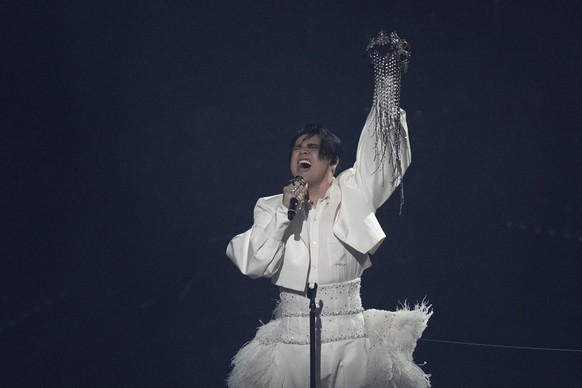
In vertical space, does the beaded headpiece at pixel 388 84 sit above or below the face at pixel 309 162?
above

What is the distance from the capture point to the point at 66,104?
2787 millimetres

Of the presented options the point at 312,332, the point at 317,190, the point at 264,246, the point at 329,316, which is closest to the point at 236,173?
the point at 317,190

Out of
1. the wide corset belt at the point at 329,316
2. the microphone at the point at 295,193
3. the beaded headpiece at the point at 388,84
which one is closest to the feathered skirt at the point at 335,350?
the wide corset belt at the point at 329,316

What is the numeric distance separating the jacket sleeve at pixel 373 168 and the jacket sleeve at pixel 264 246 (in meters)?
0.25

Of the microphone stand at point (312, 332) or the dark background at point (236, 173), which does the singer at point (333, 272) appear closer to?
the microphone stand at point (312, 332)

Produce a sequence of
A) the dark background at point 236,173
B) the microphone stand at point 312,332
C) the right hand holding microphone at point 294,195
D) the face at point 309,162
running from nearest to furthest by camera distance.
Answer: the microphone stand at point 312,332
the right hand holding microphone at point 294,195
the face at point 309,162
the dark background at point 236,173

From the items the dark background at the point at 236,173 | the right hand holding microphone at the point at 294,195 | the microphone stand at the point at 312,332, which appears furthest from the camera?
the dark background at the point at 236,173

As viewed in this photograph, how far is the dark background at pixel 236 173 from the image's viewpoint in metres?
2.71

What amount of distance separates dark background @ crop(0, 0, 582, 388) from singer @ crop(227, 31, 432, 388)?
2.38 feet

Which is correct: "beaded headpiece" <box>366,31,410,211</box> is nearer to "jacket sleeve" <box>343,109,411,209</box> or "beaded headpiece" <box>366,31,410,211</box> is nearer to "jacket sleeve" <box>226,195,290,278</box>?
"jacket sleeve" <box>343,109,411,209</box>

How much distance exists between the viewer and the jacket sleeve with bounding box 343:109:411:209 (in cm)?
201

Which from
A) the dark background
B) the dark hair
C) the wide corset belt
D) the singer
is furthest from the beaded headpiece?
the dark background

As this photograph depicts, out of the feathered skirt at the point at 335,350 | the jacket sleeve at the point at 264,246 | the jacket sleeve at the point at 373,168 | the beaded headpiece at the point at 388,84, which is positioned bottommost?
the feathered skirt at the point at 335,350

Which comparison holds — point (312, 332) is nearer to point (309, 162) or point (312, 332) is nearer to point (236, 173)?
point (309, 162)
